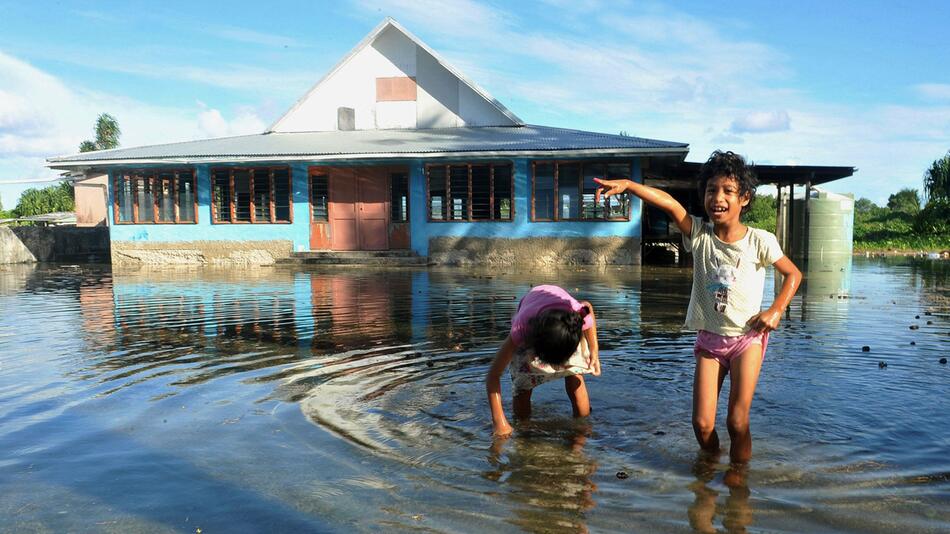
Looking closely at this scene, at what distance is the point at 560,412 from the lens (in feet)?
13.6

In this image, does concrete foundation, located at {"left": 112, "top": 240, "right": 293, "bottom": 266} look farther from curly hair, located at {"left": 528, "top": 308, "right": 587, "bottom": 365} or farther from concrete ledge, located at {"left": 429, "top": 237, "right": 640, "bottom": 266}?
curly hair, located at {"left": 528, "top": 308, "right": 587, "bottom": 365}

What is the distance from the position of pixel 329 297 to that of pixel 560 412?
7.23 meters

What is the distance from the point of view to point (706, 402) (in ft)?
10.9

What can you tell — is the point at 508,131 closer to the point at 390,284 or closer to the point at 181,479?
the point at 390,284

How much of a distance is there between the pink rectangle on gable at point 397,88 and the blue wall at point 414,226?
4.20m

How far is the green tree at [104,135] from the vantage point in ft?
197

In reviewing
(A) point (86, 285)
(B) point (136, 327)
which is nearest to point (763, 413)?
(B) point (136, 327)

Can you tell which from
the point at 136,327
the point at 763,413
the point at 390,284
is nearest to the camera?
the point at 763,413

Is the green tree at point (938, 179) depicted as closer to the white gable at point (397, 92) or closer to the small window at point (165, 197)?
the white gable at point (397, 92)

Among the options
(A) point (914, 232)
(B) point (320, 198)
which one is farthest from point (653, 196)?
(A) point (914, 232)

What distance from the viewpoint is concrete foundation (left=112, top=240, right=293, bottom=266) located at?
64.8ft

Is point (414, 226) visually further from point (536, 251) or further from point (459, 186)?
point (536, 251)

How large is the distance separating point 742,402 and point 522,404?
1.33 meters

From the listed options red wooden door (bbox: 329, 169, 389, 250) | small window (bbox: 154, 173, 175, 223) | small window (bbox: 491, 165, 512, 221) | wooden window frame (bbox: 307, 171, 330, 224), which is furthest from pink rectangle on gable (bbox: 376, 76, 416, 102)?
small window (bbox: 154, 173, 175, 223)
